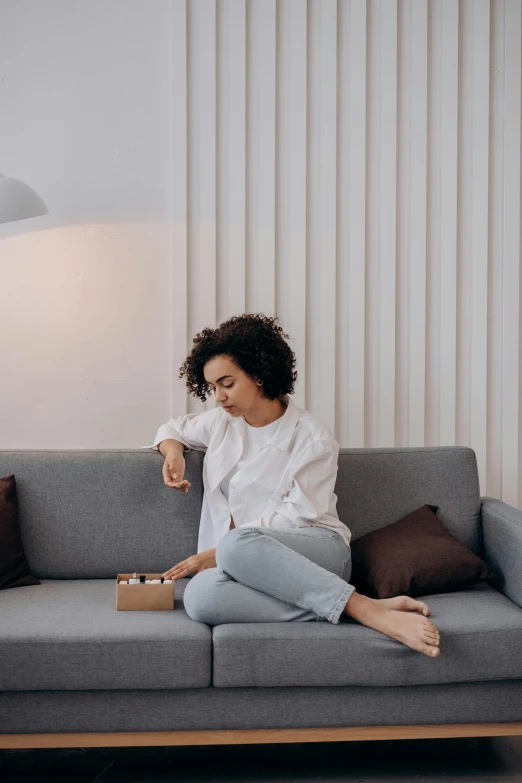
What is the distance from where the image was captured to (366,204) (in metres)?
3.12

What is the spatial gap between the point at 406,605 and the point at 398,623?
11cm

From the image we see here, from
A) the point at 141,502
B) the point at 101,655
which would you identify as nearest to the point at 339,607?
the point at 101,655

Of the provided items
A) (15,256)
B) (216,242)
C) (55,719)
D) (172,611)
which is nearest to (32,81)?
(15,256)

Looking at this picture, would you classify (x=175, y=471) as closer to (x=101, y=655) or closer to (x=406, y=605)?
(x=101, y=655)

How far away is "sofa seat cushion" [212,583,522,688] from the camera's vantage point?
1.96 metres

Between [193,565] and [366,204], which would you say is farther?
[366,204]

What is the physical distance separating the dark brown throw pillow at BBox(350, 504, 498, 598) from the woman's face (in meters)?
0.58

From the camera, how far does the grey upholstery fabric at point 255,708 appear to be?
6.45 ft

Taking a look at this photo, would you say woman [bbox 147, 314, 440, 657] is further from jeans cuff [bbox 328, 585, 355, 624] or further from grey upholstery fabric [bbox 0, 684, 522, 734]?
grey upholstery fabric [bbox 0, 684, 522, 734]

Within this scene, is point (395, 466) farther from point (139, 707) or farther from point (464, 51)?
point (464, 51)

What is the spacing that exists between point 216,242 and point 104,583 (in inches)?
53.1

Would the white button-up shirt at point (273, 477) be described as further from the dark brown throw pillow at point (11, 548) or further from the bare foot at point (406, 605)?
the dark brown throw pillow at point (11, 548)

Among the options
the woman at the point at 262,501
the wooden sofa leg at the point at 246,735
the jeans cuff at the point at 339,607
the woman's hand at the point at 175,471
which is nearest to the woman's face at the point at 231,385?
the woman at the point at 262,501

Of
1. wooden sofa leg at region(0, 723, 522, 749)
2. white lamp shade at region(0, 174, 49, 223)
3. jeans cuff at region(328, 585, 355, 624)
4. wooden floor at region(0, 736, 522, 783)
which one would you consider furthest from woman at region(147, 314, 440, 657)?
white lamp shade at region(0, 174, 49, 223)
